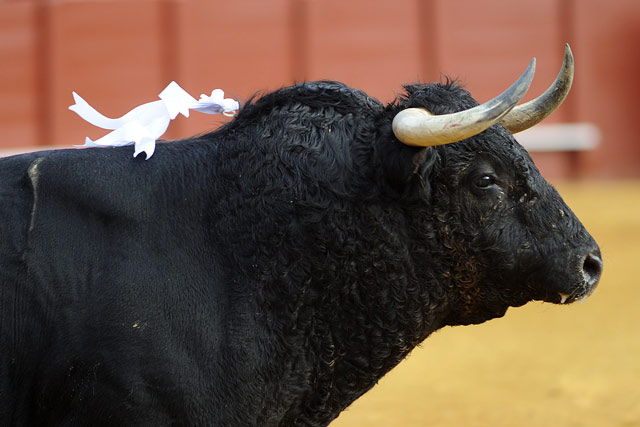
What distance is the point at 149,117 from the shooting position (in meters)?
2.82

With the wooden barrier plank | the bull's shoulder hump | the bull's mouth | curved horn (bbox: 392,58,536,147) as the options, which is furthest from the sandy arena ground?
the wooden barrier plank

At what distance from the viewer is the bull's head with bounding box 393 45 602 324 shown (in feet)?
8.50

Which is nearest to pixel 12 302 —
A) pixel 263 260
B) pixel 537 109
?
pixel 263 260

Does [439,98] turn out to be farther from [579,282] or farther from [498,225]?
[579,282]

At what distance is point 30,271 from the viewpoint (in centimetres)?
231

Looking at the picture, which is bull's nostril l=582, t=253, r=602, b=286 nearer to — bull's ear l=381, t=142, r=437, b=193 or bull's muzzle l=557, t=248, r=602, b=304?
bull's muzzle l=557, t=248, r=602, b=304

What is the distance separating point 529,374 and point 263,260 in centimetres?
380

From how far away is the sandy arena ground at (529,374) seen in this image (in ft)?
16.1

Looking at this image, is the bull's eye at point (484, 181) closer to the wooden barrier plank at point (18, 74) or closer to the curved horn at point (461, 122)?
the curved horn at point (461, 122)

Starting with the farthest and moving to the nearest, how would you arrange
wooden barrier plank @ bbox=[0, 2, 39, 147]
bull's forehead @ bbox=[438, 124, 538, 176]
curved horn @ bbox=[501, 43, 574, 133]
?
wooden barrier plank @ bbox=[0, 2, 39, 147] < curved horn @ bbox=[501, 43, 574, 133] < bull's forehead @ bbox=[438, 124, 538, 176]

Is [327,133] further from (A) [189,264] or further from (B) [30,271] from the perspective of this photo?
(B) [30,271]

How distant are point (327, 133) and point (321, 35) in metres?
9.85

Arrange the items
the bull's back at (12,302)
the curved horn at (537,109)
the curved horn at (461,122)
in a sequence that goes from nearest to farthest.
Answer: the bull's back at (12,302), the curved horn at (461,122), the curved horn at (537,109)

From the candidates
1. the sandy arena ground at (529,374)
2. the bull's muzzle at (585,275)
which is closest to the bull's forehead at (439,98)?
the bull's muzzle at (585,275)
